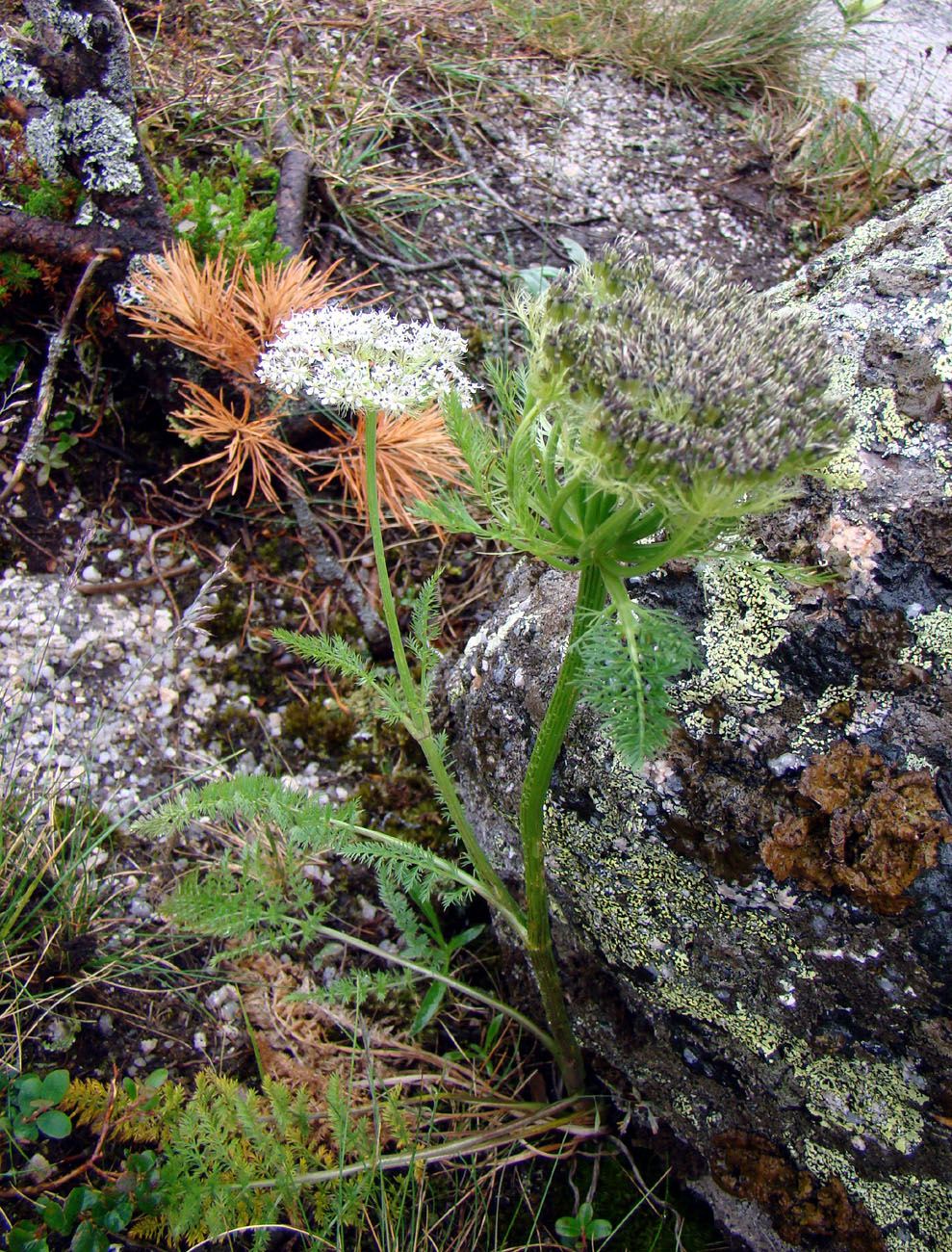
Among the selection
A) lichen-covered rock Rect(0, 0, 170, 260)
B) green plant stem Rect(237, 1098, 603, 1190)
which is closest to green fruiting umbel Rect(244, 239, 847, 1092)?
green plant stem Rect(237, 1098, 603, 1190)

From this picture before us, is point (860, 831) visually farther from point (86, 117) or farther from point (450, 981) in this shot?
point (86, 117)

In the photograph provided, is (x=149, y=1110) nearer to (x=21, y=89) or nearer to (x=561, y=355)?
(x=561, y=355)

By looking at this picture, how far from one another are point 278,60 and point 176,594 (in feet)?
9.31

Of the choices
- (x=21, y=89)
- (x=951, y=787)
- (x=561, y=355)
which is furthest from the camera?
(x=21, y=89)

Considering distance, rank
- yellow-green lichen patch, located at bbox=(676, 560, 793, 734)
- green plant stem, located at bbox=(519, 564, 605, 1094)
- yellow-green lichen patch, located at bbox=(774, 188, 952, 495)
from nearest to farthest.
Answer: green plant stem, located at bbox=(519, 564, 605, 1094)
yellow-green lichen patch, located at bbox=(676, 560, 793, 734)
yellow-green lichen patch, located at bbox=(774, 188, 952, 495)

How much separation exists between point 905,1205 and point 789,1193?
0.26 meters

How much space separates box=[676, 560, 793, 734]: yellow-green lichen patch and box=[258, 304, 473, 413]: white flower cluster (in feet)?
2.37

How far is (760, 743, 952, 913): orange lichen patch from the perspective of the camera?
5.25ft

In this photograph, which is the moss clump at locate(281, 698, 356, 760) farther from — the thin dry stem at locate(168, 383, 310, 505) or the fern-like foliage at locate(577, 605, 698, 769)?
A: the fern-like foliage at locate(577, 605, 698, 769)

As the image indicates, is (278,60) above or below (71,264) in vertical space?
above

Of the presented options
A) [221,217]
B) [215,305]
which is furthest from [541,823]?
[221,217]

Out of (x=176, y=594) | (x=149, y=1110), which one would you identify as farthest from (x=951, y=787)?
(x=176, y=594)

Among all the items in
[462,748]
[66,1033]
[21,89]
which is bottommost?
[66,1033]

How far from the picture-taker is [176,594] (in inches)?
112
